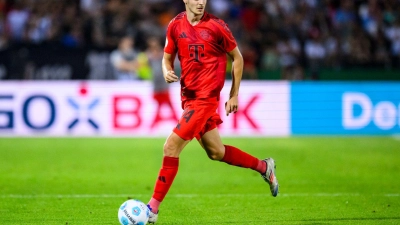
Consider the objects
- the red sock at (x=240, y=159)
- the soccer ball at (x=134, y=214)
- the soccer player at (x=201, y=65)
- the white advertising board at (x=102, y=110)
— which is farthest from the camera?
the white advertising board at (x=102, y=110)

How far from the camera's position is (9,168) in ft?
34.6

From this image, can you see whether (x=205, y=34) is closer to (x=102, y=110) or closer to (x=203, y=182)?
(x=203, y=182)

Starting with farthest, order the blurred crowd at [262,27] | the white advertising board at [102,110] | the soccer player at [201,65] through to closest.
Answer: the blurred crowd at [262,27] < the white advertising board at [102,110] < the soccer player at [201,65]

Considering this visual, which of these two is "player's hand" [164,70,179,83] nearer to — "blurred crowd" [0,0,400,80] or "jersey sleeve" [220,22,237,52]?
"jersey sleeve" [220,22,237,52]

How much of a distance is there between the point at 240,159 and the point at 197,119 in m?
0.74

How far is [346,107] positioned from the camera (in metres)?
14.8

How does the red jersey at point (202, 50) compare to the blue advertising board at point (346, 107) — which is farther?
the blue advertising board at point (346, 107)

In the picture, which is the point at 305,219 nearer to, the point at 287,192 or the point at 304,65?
the point at 287,192

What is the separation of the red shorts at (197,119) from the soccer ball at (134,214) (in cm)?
73

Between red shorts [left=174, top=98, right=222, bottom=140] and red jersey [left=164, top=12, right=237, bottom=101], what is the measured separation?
67 mm

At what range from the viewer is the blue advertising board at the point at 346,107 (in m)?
14.8

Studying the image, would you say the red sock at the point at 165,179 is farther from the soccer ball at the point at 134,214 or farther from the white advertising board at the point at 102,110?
the white advertising board at the point at 102,110

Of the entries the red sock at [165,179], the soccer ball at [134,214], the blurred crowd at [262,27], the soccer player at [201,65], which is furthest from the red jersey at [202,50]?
the blurred crowd at [262,27]

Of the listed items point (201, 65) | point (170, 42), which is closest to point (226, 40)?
point (201, 65)
